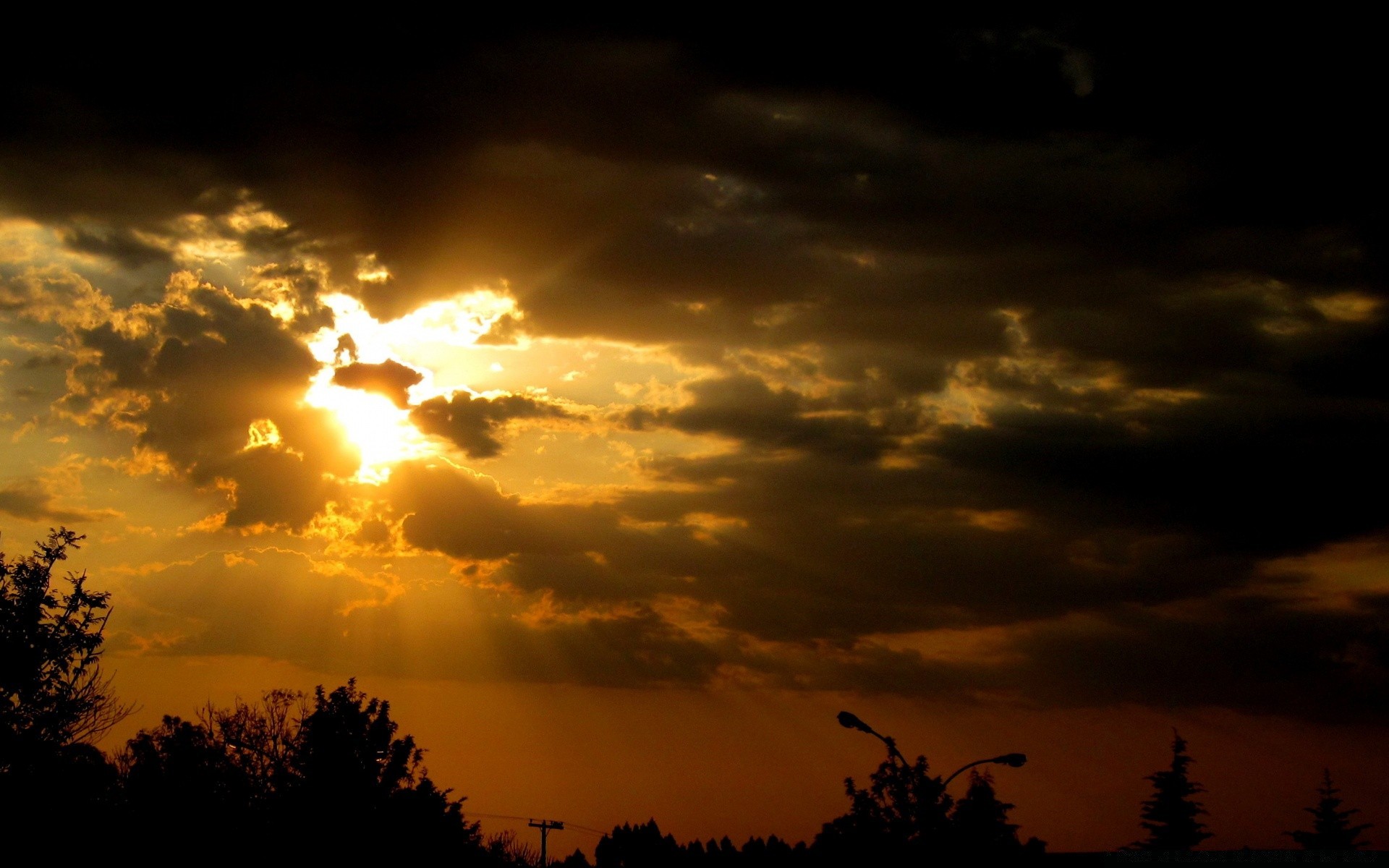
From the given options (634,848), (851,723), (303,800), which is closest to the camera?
(851,723)

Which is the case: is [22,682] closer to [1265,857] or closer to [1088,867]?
[1088,867]

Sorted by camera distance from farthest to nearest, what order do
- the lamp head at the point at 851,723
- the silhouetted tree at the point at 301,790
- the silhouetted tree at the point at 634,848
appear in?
1. the silhouetted tree at the point at 634,848
2. the silhouetted tree at the point at 301,790
3. the lamp head at the point at 851,723

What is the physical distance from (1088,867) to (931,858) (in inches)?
327

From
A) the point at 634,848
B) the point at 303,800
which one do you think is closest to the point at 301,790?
the point at 303,800

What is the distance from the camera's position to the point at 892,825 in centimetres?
7819

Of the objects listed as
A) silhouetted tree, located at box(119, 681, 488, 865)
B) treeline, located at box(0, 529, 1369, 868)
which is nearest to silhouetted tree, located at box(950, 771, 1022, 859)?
treeline, located at box(0, 529, 1369, 868)

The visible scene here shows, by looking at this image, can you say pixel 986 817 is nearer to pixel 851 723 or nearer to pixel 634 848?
pixel 634 848

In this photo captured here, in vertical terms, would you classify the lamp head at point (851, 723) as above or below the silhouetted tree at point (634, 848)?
above

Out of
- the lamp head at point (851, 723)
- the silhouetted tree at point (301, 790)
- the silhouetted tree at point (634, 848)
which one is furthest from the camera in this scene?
the silhouetted tree at point (634, 848)

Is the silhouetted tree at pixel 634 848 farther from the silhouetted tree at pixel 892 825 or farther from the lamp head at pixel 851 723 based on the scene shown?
the lamp head at pixel 851 723

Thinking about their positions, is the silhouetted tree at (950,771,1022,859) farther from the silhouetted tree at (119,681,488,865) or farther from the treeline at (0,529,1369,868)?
the silhouetted tree at (119,681,488,865)

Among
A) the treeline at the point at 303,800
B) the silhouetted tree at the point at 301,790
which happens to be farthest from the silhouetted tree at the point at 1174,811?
the silhouetted tree at the point at 301,790

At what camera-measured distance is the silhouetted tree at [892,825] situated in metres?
39.4

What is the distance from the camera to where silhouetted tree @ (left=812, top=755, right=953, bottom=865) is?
39375 mm
